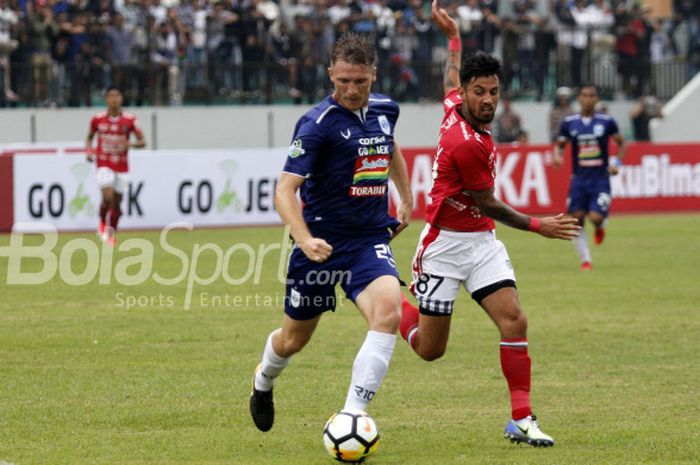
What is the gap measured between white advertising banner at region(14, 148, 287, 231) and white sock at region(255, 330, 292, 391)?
16.9 metres

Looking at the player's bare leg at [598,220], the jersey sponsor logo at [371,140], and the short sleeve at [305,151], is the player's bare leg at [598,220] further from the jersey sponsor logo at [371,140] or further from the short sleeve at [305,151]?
the short sleeve at [305,151]

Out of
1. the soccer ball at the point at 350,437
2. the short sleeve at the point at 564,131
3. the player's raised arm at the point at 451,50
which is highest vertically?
the player's raised arm at the point at 451,50

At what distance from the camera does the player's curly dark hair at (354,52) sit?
299 inches

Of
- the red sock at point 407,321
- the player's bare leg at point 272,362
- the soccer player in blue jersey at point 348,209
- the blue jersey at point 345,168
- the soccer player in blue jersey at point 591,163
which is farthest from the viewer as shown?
the soccer player in blue jersey at point 591,163

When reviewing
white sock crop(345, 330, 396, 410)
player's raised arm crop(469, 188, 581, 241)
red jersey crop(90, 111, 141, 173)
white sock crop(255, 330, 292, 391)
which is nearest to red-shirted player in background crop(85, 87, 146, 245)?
red jersey crop(90, 111, 141, 173)

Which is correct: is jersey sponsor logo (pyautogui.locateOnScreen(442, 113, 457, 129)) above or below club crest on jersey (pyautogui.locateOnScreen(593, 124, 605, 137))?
below

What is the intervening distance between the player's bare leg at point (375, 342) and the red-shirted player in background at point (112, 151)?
50.7 ft

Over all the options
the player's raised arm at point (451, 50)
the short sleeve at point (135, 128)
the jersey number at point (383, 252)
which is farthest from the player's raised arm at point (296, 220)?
the short sleeve at point (135, 128)

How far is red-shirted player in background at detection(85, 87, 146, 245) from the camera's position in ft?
74.5

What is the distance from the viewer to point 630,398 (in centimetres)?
964

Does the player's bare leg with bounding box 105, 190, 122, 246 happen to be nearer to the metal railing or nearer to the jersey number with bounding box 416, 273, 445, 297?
the metal railing

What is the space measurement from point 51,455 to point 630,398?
13.7 feet

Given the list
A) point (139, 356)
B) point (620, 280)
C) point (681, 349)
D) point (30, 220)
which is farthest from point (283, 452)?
point (30, 220)

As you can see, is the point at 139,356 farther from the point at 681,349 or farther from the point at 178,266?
the point at 178,266
